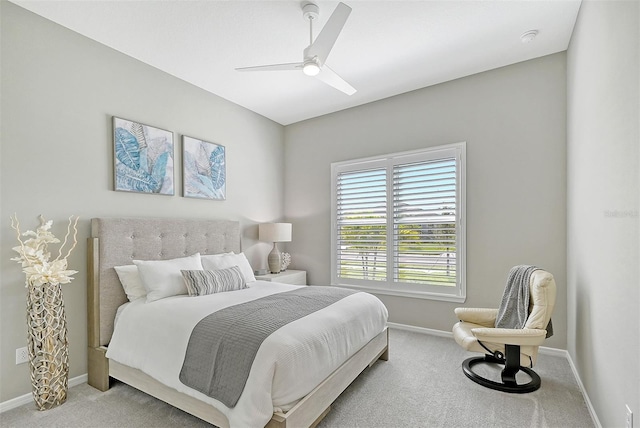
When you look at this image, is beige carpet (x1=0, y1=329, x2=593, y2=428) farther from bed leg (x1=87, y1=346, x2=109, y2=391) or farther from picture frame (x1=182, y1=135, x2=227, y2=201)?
picture frame (x1=182, y1=135, x2=227, y2=201)

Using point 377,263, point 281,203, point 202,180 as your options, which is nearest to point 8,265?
point 202,180

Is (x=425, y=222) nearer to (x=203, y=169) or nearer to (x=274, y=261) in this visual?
(x=274, y=261)

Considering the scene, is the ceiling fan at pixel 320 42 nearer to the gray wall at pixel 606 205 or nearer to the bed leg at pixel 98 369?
the gray wall at pixel 606 205

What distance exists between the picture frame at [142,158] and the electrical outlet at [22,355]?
1.41 m

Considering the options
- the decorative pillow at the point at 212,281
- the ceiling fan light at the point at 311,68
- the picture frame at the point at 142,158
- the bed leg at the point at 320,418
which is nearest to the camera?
the bed leg at the point at 320,418

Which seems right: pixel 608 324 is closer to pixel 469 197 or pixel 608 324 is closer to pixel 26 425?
pixel 469 197

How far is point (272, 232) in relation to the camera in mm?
4309

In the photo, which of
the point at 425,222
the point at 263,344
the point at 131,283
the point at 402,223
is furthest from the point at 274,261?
the point at 263,344

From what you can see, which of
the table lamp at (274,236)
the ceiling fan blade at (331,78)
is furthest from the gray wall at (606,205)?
the table lamp at (274,236)

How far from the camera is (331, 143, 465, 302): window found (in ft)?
11.8

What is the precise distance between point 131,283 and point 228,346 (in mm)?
1423

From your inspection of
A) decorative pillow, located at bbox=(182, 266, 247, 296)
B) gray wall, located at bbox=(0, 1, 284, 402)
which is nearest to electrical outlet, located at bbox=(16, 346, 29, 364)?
gray wall, located at bbox=(0, 1, 284, 402)

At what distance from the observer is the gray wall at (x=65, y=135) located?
2.31 meters

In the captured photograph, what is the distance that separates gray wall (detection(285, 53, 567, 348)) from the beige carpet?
100 centimetres
